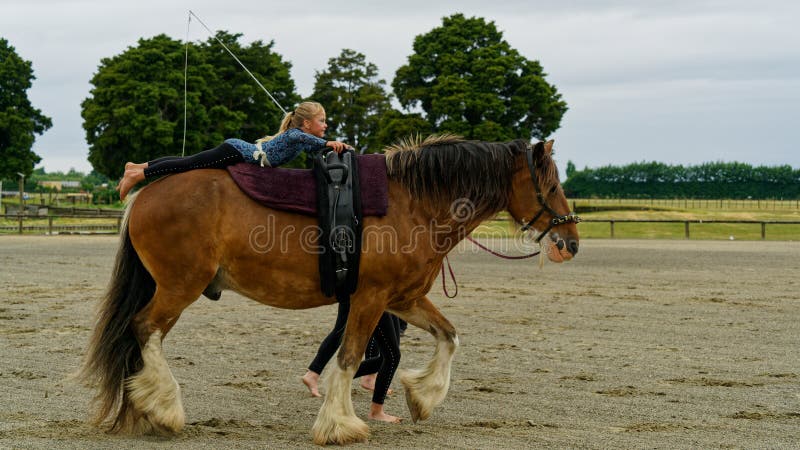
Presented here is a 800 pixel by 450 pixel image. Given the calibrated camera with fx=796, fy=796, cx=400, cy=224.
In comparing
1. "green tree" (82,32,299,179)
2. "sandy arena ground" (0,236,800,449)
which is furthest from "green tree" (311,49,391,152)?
"sandy arena ground" (0,236,800,449)

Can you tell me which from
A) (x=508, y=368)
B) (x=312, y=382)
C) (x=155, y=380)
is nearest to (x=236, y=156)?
(x=155, y=380)

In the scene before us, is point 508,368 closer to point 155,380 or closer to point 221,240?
point 221,240

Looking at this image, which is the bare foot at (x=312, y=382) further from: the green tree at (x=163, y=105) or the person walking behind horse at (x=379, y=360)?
the green tree at (x=163, y=105)

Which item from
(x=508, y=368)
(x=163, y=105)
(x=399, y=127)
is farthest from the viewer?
(x=163, y=105)

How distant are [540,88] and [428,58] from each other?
24.1 feet

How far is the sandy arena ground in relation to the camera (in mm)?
5761

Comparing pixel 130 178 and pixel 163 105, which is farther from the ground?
pixel 163 105

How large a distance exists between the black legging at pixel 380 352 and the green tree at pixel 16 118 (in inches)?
1956

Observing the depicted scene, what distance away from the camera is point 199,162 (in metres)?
6.14

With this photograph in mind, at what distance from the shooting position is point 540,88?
47969 mm

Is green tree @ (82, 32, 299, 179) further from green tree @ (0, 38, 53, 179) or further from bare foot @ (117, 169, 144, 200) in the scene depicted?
bare foot @ (117, 169, 144, 200)

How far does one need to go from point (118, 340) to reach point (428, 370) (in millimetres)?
2349

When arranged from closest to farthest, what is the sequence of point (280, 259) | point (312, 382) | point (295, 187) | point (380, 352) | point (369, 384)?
1. point (280, 259)
2. point (295, 187)
3. point (380, 352)
4. point (312, 382)
5. point (369, 384)

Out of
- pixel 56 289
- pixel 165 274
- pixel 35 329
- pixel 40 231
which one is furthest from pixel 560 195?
pixel 40 231
